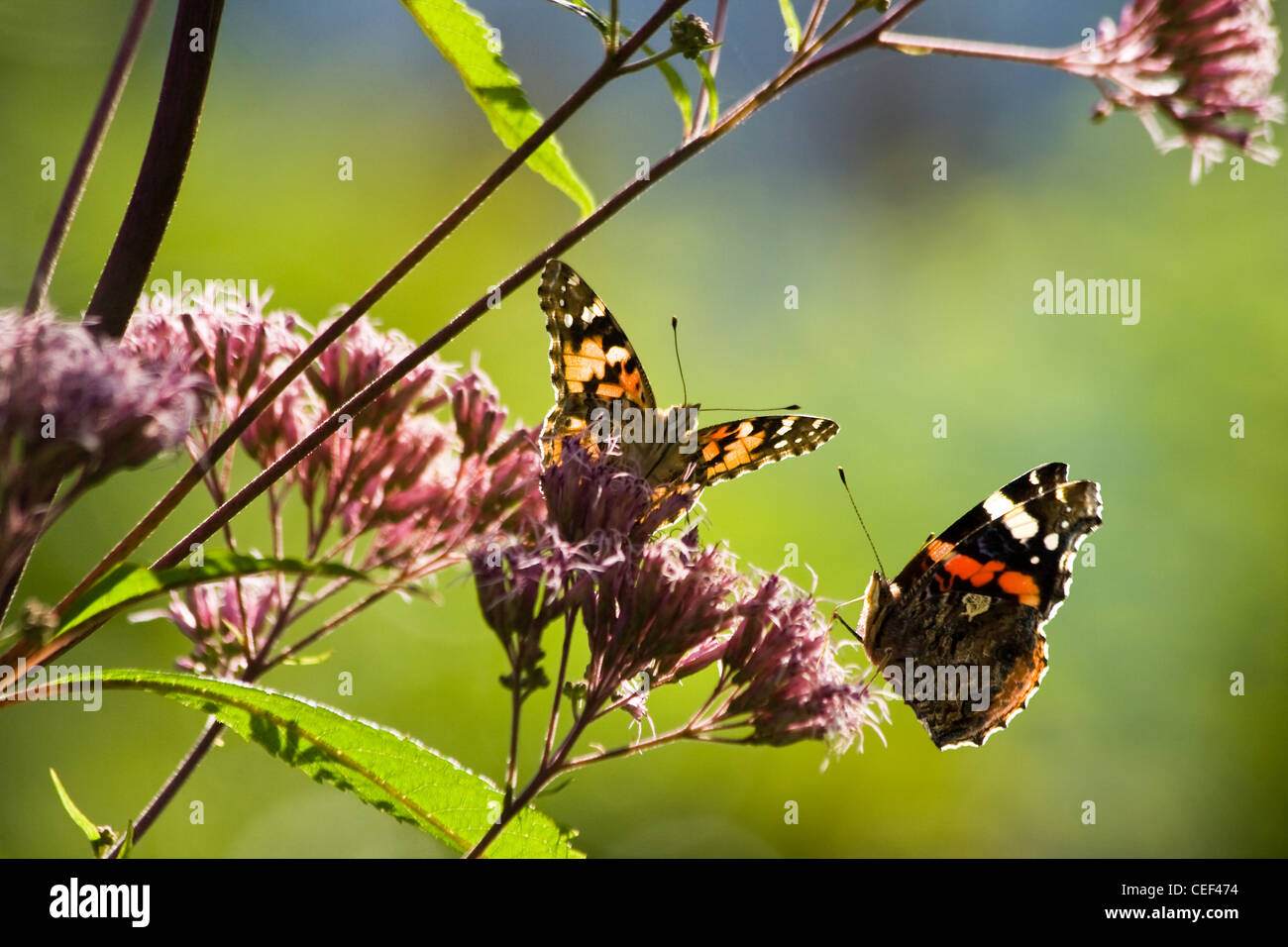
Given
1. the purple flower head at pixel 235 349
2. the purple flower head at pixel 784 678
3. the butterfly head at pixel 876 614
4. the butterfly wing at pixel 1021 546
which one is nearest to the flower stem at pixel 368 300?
the purple flower head at pixel 235 349

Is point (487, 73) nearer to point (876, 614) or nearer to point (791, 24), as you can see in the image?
point (791, 24)

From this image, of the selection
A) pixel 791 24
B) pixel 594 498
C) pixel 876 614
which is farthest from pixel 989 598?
pixel 791 24

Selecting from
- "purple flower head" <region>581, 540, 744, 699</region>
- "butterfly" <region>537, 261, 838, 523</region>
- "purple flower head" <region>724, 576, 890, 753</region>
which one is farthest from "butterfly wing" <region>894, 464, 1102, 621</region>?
"purple flower head" <region>581, 540, 744, 699</region>

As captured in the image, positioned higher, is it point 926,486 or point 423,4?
point 423,4

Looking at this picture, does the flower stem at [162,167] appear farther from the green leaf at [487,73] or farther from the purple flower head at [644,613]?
the purple flower head at [644,613]
